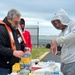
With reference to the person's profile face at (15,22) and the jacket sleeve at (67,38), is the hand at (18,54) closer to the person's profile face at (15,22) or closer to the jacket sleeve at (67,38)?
the person's profile face at (15,22)

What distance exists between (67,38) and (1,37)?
43.5 inches

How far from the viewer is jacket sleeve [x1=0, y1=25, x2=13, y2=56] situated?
19.0 feet

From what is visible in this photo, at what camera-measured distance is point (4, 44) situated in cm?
592

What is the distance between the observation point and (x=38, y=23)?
2362 centimetres

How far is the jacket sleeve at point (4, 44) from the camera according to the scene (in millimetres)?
5801

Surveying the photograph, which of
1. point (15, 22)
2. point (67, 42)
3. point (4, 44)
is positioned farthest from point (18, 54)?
point (67, 42)

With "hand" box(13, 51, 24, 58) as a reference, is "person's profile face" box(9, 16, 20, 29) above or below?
above

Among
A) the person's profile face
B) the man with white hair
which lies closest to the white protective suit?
the man with white hair

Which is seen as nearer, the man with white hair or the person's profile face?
the man with white hair

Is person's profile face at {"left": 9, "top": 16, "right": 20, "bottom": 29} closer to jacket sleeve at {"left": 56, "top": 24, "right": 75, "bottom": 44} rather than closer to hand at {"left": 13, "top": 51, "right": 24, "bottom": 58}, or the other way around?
hand at {"left": 13, "top": 51, "right": 24, "bottom": 58}

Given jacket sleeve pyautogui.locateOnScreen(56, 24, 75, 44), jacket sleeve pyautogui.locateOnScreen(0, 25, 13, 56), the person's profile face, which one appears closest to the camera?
jacket sleeve pyautogui.locateOnScreen(56, 24, 75, 44)

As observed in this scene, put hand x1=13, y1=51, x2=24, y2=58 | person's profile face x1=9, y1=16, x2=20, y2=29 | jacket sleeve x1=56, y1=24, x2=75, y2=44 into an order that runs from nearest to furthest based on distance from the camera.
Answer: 1. jacket sleeve x1=56, y1=24, x2=75, y2=44
2. hand x1=13, y1=51, x2=24, y2=58
3. person's profile face x1=9, y1=16, x2=20, y2=29

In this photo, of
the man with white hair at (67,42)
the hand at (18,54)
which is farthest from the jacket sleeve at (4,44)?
the man with white hair at (67,42)

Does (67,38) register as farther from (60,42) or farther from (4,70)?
(4,70)
